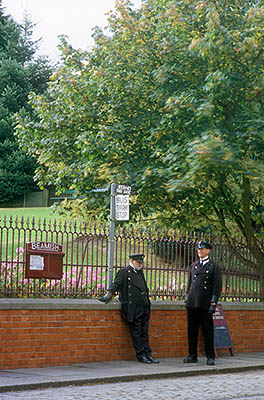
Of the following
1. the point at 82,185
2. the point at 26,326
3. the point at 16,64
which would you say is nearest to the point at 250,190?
the point at 82,185

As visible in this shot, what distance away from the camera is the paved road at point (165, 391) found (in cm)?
810

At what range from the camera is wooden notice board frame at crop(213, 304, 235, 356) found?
12969mm

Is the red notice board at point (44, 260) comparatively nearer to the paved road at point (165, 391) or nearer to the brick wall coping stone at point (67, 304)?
the brick wall coping stone at point (67, 304)

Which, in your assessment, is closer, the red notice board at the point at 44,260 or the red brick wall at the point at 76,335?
the red brick wall at the point at 76,335

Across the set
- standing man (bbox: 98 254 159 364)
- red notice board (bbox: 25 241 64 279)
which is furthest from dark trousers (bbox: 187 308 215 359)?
red notice board (bbox: 25 241 64 279)

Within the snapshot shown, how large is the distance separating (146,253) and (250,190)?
436 centimetres

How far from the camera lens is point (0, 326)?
10.0 metres

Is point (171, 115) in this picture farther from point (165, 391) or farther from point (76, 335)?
point (165, 391)

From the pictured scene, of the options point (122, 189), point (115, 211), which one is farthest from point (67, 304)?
point (122, 189)

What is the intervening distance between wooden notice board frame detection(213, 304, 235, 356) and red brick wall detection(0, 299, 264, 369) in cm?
27

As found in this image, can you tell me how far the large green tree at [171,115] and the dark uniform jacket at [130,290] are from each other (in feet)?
7.64

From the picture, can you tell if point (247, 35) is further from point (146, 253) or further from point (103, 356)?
point (103, 356)

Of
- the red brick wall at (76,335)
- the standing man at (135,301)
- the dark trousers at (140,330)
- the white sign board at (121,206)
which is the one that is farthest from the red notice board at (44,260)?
the dark trousers at (140,330)

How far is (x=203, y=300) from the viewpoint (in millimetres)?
11773
